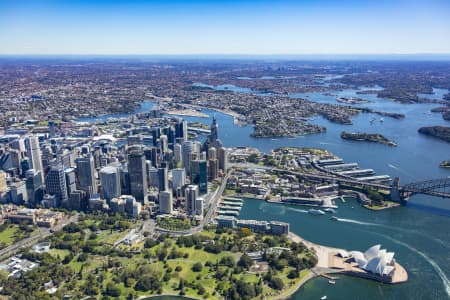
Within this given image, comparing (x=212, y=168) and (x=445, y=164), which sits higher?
(x=212, y=168)

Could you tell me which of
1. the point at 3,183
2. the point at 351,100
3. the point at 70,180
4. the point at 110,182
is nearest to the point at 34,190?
the point at 70,180

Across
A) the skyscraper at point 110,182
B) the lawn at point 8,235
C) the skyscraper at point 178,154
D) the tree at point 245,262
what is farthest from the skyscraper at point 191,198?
the lawn at point 8,235

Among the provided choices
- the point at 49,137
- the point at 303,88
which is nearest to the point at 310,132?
the point at 49,137

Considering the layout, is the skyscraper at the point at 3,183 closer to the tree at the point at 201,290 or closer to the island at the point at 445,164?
the tree at the point at 201,290

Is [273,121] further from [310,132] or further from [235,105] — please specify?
[235,105]

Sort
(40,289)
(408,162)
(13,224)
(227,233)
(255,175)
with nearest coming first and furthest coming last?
(40,289) → (227,233) → (13,224) → (255,175) → (408,162)

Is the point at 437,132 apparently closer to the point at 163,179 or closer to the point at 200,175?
the point at 200,175

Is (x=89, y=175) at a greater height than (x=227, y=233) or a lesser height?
greater
